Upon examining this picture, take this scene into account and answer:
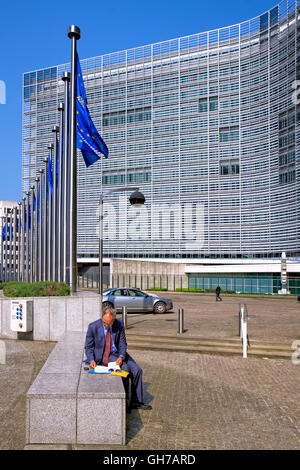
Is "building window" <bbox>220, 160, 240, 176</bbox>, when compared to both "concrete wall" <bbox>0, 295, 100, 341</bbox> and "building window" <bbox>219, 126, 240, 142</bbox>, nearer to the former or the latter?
"building window" <bbox>219, 126, 240, 142</bbox>

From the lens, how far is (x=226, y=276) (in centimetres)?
5956

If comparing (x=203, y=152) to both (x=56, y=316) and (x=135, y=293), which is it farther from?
(x=56, y=316)

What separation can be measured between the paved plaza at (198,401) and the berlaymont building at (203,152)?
45.4 meters

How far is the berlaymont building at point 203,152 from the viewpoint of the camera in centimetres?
6469

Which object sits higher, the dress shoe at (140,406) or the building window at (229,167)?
the building window at (229,167)

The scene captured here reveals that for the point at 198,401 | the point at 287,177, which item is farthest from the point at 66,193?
the point at 287,177

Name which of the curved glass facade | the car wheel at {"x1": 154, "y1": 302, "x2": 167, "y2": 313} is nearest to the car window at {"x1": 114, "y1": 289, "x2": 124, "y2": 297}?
the car wheel at {"x1": 154, "y1": 302, "x2": 167, "y2": 313}

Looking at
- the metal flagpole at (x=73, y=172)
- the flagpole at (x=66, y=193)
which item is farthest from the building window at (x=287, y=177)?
the metal flagpole at (x=73, y=172)

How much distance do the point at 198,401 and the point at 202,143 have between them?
6842cm

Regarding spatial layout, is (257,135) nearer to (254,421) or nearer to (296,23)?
(296,23)

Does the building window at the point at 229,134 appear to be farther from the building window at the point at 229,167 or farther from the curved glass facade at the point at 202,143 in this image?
the building window at the point at 229,167

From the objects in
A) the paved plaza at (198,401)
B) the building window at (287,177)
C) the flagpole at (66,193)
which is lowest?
the paved plaza at (198,401)

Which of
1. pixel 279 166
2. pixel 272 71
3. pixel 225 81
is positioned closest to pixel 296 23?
pixel 272 71
